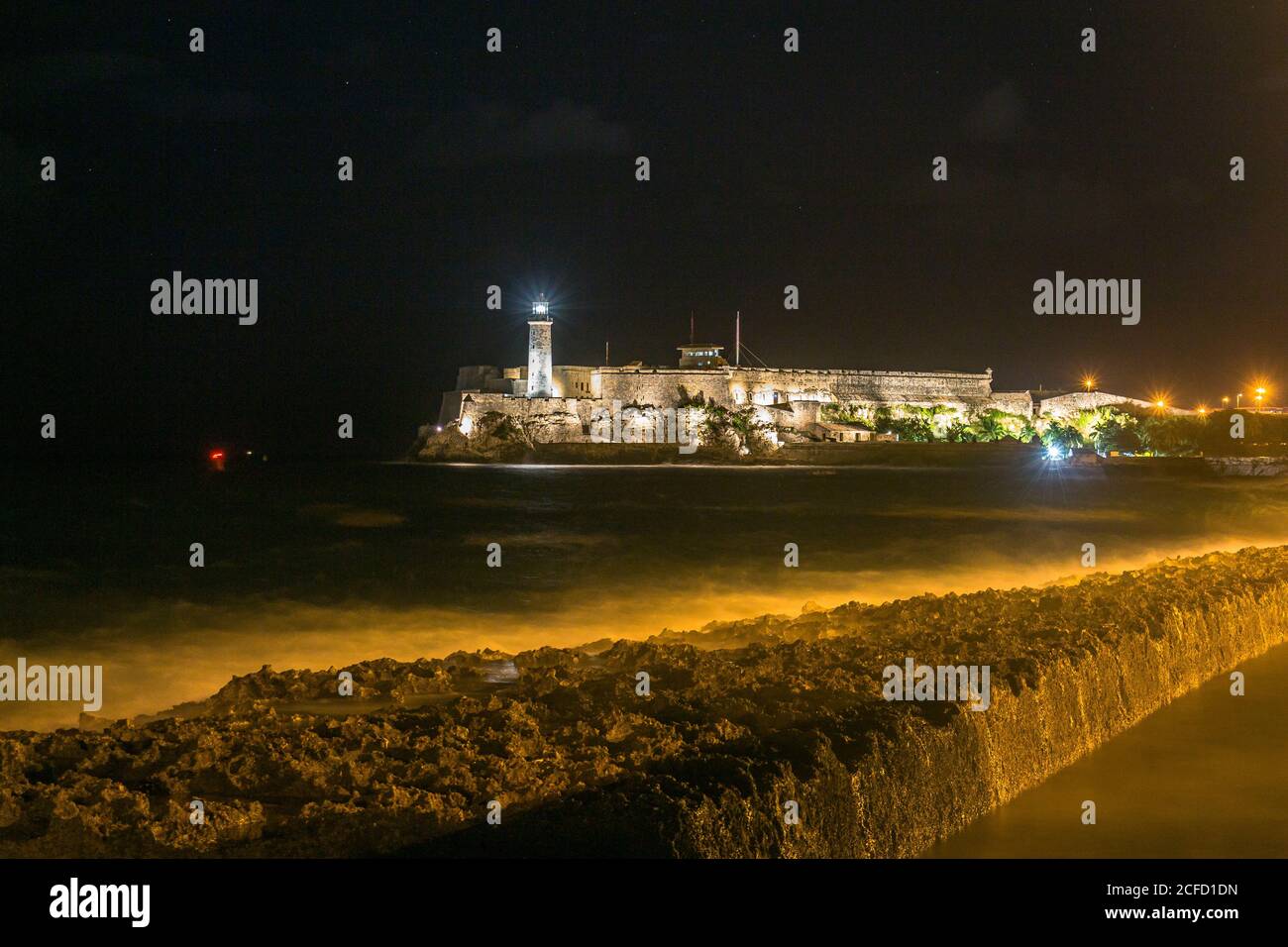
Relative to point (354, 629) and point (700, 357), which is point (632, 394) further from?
point (354, 629)

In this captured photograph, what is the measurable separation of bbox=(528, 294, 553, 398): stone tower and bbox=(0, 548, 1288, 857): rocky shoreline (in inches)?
2059

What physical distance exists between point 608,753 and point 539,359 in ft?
183

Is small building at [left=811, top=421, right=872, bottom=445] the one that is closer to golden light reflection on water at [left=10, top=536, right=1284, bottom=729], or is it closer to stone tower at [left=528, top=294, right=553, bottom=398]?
stone tower at [left=528, top=294, right=553, bottom=398]

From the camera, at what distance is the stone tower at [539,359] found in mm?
60281

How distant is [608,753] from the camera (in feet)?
17.3

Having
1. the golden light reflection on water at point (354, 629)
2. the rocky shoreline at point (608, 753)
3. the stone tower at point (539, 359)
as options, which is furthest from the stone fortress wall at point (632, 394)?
the rocky shoreline at point (608, 753)

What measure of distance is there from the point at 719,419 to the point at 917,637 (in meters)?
52.6

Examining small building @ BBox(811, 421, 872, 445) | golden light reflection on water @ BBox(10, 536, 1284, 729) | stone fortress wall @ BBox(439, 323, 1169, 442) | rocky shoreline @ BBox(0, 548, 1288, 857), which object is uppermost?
stone fortress wall @ BBox(439, 323, 1169, 442)

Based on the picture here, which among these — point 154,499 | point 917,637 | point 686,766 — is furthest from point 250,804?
point 154,499

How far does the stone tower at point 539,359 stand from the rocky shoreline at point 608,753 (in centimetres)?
5231

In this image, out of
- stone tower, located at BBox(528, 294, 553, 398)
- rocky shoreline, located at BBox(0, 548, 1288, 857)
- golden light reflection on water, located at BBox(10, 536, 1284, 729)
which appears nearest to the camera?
rocky shoreline, located at BBox(0, 548, 1288, 857)

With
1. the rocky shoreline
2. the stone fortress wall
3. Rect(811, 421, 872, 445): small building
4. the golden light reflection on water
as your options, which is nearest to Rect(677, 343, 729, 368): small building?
the stone fortress wall

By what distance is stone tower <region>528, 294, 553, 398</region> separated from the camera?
2373 inches
